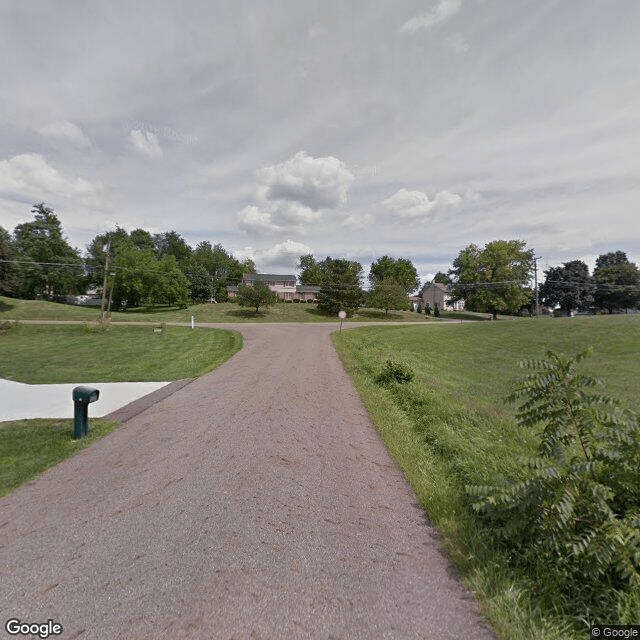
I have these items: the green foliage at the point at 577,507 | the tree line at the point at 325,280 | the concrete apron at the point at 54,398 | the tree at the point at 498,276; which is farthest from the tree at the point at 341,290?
the green foliage at the point at 577,507

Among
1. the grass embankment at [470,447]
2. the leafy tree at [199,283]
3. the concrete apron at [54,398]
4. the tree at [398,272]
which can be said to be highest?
the tree at [398,272]

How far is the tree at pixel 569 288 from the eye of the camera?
228 ft

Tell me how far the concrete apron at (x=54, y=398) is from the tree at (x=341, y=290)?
4562 cm

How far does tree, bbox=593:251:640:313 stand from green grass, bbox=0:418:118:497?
92.8 meters

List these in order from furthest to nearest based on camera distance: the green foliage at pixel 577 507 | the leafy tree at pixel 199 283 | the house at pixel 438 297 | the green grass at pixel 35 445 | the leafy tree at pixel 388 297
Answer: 1. the house at pixel 438 297
2. the leafy tree at pixel 199 283
3. the leafy tree at pixel 388 297
4. the green grass at pixel 35 445
5. the green foliage at pixel 577 507

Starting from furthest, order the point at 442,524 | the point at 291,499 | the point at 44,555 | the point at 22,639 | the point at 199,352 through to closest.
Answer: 1. the point at 199,352
2. the point at 291,499
3. the point at 442,524
4. the point at 44,555
5. the point at 22,639

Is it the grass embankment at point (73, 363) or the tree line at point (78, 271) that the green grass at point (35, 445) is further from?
the tree line at point (78, 271)

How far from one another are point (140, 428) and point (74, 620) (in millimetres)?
4482

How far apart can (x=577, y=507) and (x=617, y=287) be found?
90.9 metres

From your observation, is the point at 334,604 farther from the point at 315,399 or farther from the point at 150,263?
the point at 150,263

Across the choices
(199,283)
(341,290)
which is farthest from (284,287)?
(341,290)

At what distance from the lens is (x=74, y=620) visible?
2.24 metres

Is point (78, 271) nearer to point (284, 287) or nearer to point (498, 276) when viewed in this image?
point (284, 287)

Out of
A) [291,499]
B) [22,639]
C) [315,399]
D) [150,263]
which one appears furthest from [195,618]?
[150,263]
